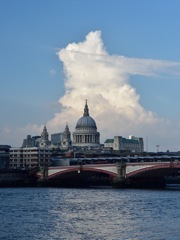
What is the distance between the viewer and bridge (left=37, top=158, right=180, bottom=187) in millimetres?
107875

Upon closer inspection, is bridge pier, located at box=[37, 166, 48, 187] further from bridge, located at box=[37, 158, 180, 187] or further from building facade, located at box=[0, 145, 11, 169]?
building facade, located at box=[0, 145, 11, 169]

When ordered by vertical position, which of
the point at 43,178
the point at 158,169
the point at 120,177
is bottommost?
the point at 120,177

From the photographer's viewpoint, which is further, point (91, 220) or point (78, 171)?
point (78, 171)

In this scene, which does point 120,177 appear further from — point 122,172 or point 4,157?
point 4,157

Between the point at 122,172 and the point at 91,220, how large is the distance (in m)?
62.4

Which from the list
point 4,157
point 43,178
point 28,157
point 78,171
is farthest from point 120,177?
point 4,157

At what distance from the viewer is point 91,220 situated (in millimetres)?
52656

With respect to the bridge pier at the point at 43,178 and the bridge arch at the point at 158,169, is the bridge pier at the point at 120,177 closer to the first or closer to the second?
the bridge arch at the point at 158,169

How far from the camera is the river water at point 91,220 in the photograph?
144 ft

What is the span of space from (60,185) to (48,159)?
2165 inches

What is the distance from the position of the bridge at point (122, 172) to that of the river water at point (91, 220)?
3364 cm

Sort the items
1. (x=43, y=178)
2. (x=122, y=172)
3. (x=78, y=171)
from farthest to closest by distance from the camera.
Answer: (x=43, y=178)
(x=78, y=171)
(x=122, y=172)

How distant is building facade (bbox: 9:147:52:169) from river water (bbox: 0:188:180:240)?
366 ft

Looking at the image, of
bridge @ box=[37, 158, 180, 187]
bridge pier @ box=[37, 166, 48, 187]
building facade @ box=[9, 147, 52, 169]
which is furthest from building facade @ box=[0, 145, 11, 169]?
bridge pier @ box=[37, 166, 48, 187]
